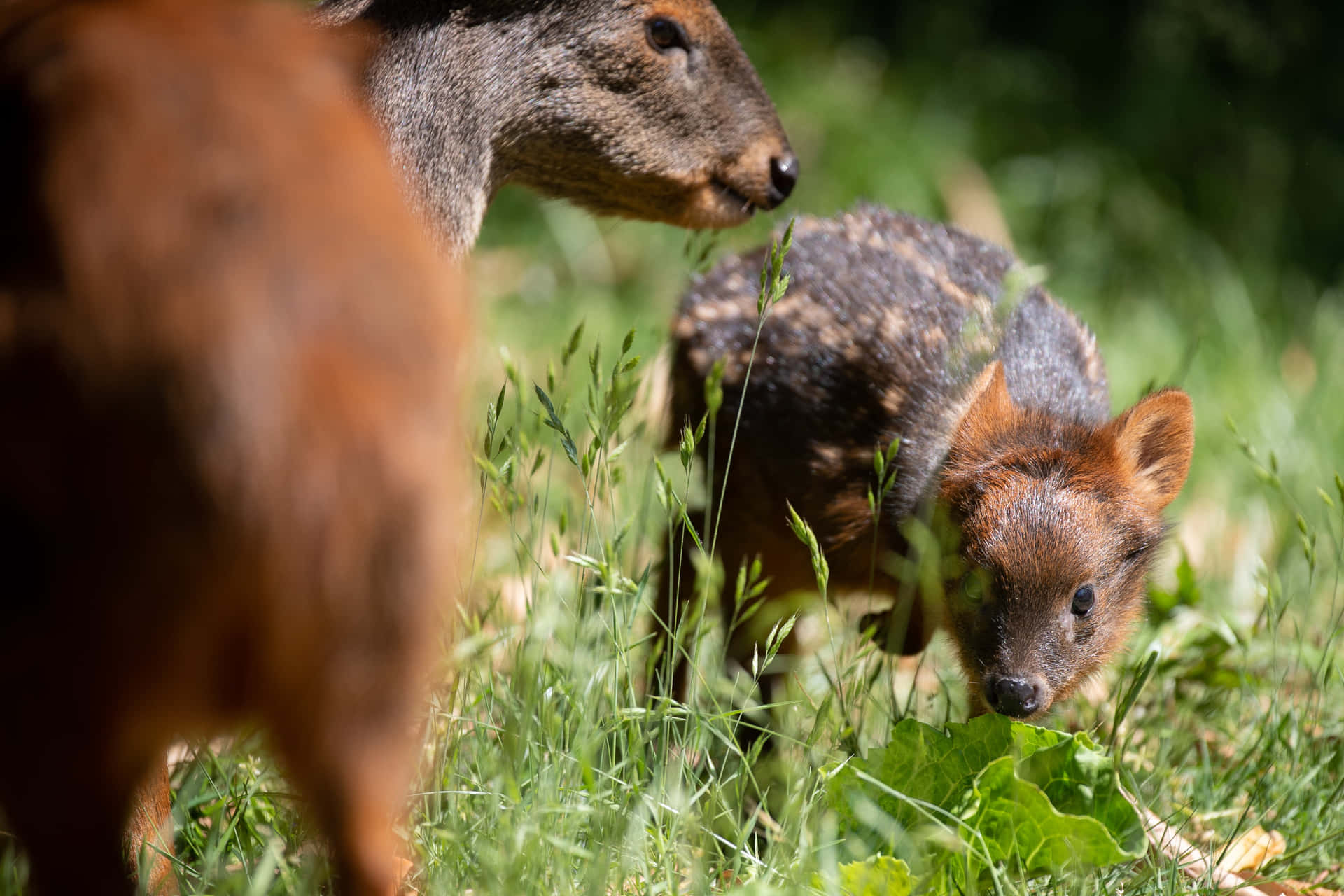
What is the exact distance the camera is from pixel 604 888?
2299mm

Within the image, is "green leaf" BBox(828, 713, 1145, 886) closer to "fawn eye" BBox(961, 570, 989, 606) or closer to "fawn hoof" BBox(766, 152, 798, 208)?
"fawn eye" BBox(961, 570, 989, 606)

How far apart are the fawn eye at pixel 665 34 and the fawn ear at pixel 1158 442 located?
1.46 meters

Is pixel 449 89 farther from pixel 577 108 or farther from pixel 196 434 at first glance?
pixel 196 434

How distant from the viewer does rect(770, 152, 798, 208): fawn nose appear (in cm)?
361

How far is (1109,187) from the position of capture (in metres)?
7.79

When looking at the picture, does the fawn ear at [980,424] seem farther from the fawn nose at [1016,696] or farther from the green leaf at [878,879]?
the green leaf at [878,879]

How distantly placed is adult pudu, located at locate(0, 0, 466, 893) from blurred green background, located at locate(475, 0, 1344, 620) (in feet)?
11.0

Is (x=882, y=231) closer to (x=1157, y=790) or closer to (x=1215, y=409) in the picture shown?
(x=1157, y=790)

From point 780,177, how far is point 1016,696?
1523 millimetres

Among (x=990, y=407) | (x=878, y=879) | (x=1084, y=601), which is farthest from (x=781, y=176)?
(x=878, y=879)

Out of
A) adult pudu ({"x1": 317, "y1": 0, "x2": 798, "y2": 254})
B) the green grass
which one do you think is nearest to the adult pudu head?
the green grass

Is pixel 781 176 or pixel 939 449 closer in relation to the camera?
pixel 939 449

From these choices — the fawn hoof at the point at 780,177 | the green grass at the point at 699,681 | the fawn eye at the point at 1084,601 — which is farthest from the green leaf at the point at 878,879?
the fawn hoof at the point at 780,177

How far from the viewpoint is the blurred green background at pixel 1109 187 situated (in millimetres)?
5914
